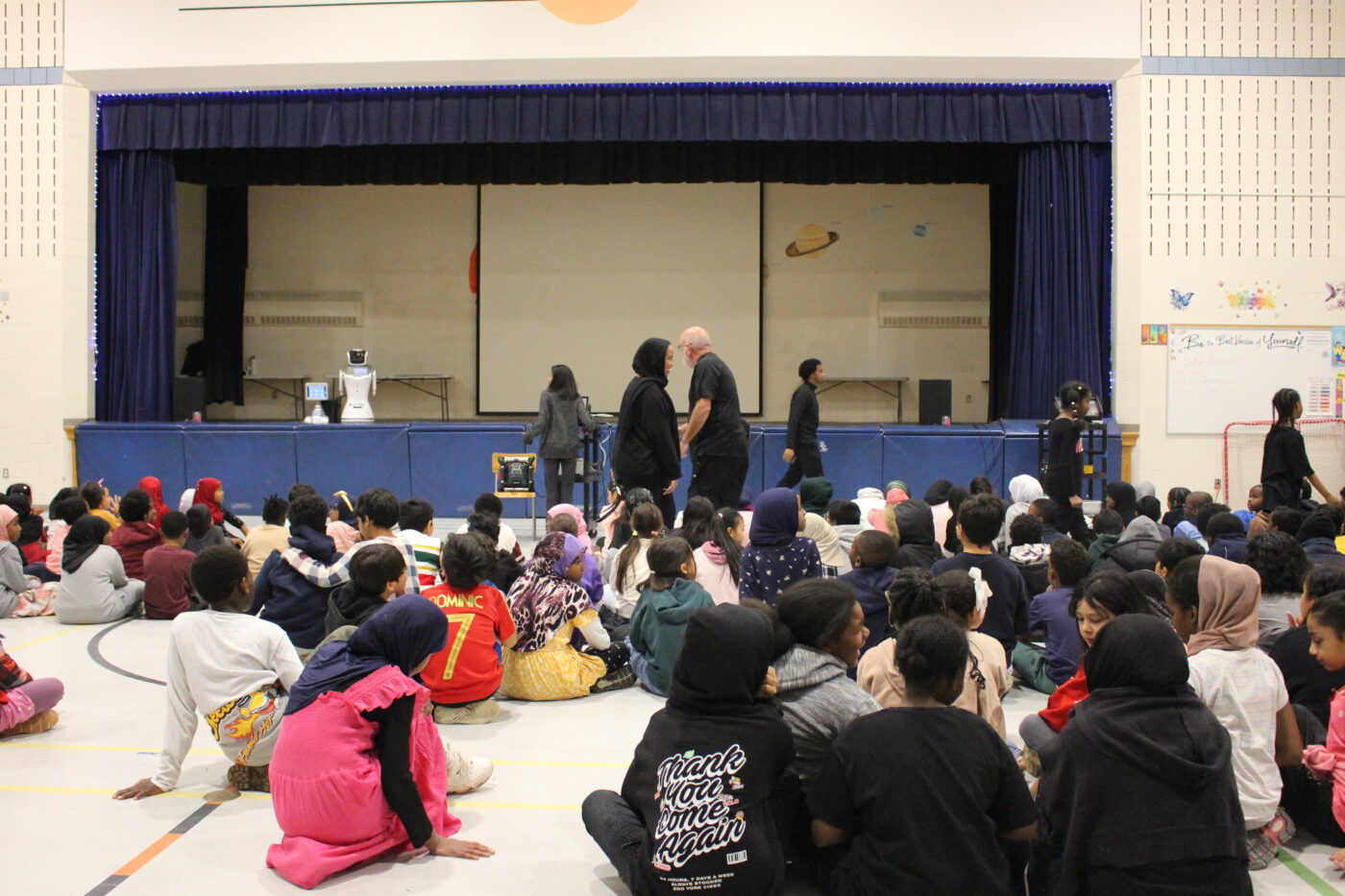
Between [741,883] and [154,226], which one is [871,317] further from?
[741,883]

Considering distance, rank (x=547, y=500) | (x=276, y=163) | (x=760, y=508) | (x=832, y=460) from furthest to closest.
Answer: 1. (x=276, y=163)
2. (x=832, y=460)
3. (x=547, y=500)
4. (x=760, y=508)

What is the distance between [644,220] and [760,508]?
1074 centimetres

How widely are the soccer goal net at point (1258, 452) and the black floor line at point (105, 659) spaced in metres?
9.39

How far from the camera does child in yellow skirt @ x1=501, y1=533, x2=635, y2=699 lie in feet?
16.1

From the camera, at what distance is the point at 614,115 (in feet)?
37.5

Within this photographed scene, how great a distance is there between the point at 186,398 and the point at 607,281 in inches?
213

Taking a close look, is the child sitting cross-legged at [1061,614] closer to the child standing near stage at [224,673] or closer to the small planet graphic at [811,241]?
the child standing near stage at [224,673]

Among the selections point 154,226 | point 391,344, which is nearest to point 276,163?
point 154,226

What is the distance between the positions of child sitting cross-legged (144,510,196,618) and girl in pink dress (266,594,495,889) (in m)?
3.77

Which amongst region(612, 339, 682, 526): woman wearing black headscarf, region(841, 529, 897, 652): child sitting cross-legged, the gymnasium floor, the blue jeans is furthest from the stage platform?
region(841, 529, 897, 652): child sitting cross-legged

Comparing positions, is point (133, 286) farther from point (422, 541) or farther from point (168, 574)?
point (422, 541)

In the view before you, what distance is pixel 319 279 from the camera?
15781 mm

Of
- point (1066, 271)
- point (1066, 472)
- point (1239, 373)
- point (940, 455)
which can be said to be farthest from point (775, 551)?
point (1239, 373)

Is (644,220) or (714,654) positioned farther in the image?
(644,220)
